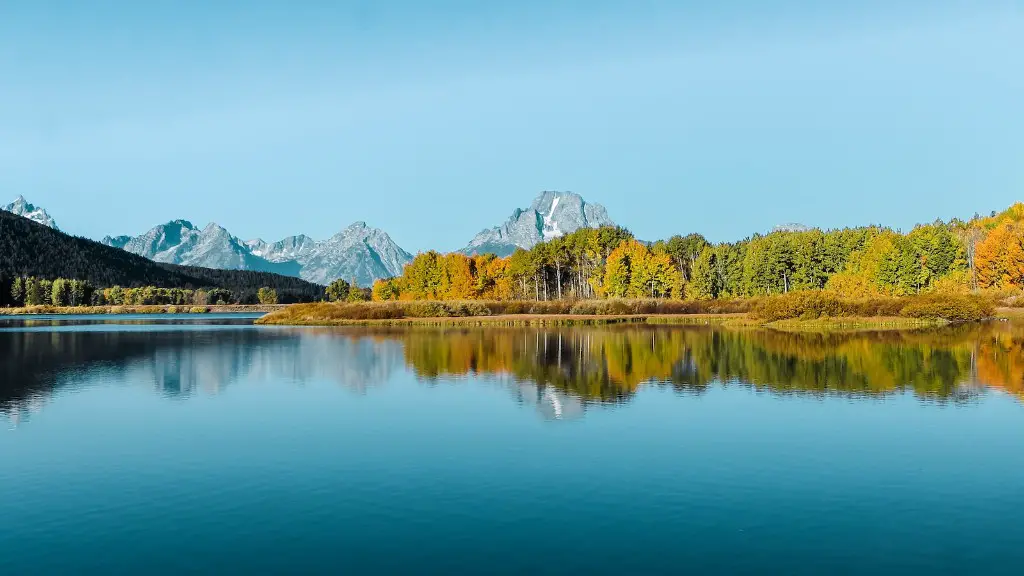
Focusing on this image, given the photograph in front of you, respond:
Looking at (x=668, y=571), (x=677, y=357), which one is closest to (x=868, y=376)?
(x=677, y=357)

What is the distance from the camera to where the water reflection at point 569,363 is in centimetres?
3744

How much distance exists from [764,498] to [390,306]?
351 feet

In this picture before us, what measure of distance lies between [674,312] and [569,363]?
68.4m

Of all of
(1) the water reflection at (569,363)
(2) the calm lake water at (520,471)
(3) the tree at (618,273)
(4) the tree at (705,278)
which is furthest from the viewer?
(4) the tree at (705,278)

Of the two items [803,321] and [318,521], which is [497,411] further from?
[803,321]

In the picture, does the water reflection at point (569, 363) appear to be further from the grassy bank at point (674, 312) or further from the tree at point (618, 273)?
the tree at point (618, 273)

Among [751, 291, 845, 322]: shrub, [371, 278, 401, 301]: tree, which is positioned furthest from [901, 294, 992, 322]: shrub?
[371, 278, 401, 301]: tree

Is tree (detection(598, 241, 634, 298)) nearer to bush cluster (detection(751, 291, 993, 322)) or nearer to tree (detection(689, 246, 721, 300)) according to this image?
tree (detection(689, 246, 721, 300))

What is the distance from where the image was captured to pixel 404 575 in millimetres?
13914

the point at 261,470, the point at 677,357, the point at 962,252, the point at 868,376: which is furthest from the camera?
the point at 962,252

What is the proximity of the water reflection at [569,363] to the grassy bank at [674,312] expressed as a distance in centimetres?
914

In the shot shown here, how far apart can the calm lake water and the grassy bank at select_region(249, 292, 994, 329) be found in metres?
41.3

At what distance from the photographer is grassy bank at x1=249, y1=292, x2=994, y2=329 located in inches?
3346

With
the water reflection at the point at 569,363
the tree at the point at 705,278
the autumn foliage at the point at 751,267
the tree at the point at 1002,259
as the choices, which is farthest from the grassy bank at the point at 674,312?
the tree at the point at 1002,259
